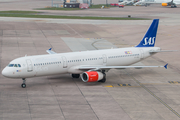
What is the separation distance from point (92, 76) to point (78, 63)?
2965 mm

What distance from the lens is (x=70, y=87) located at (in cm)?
3481

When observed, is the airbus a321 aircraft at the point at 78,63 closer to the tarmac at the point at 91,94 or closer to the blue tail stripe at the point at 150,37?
the blue tail stripe at the point at 150,37

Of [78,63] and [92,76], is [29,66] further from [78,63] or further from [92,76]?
[92,76]

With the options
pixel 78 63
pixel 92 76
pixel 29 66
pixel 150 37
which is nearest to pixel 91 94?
pixel 92 76

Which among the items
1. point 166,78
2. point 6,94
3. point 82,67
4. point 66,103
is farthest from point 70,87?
point 166,78

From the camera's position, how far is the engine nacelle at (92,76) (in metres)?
34.7

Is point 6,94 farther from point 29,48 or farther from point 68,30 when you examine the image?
point 68,30

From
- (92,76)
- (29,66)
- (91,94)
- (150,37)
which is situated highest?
(150,37)

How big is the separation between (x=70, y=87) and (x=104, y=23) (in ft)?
197

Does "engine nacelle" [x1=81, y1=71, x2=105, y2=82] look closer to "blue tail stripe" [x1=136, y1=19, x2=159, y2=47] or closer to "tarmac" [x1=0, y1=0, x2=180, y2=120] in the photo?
"tarmac" [x1=0, y1=0, x2=180, y2=120]

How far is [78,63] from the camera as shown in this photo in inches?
1439

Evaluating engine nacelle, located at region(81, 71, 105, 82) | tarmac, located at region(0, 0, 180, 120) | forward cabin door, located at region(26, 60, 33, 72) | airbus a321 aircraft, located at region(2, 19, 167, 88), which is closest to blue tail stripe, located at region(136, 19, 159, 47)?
airbus a321 aircraft, located at region(2, 19, 167, 88)

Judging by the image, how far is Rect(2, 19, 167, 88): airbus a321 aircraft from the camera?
3297 centimetres

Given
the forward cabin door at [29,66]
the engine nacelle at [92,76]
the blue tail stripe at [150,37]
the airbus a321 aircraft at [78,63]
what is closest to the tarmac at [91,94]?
the engine nacelle at [92,76]
